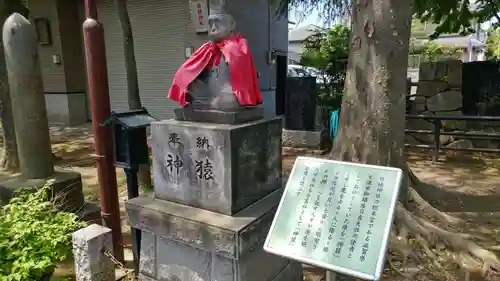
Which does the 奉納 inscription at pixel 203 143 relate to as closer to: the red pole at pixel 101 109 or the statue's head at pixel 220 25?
the statue's head at pixel 220 25

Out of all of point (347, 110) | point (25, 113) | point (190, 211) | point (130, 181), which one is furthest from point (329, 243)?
point (25, 113)

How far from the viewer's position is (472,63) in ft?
28.6

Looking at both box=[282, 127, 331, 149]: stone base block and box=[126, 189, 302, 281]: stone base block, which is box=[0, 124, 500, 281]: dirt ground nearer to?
box=[282, 127, 331, 149]: stone base block

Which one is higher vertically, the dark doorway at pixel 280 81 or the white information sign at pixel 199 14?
the white information sign at pixel 199 14

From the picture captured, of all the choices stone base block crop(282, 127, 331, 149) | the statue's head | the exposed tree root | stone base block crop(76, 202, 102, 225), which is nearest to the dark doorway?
stone base block crop(282, 127, 331, 149)

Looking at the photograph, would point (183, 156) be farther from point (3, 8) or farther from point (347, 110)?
point (3, 8)

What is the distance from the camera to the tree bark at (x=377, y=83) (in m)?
3.66

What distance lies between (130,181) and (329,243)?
7.18 feet

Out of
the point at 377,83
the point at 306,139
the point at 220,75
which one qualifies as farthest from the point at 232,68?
the point at 306,139

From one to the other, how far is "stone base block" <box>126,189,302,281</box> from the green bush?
587 millimetres

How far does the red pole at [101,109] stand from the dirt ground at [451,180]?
2.35 feet

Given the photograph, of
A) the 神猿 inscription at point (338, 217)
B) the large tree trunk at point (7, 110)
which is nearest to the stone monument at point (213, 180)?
the 神猿 inscription at point (338, 217)

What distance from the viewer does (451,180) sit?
638 centimetres

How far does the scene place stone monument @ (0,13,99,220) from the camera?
3.70 m
